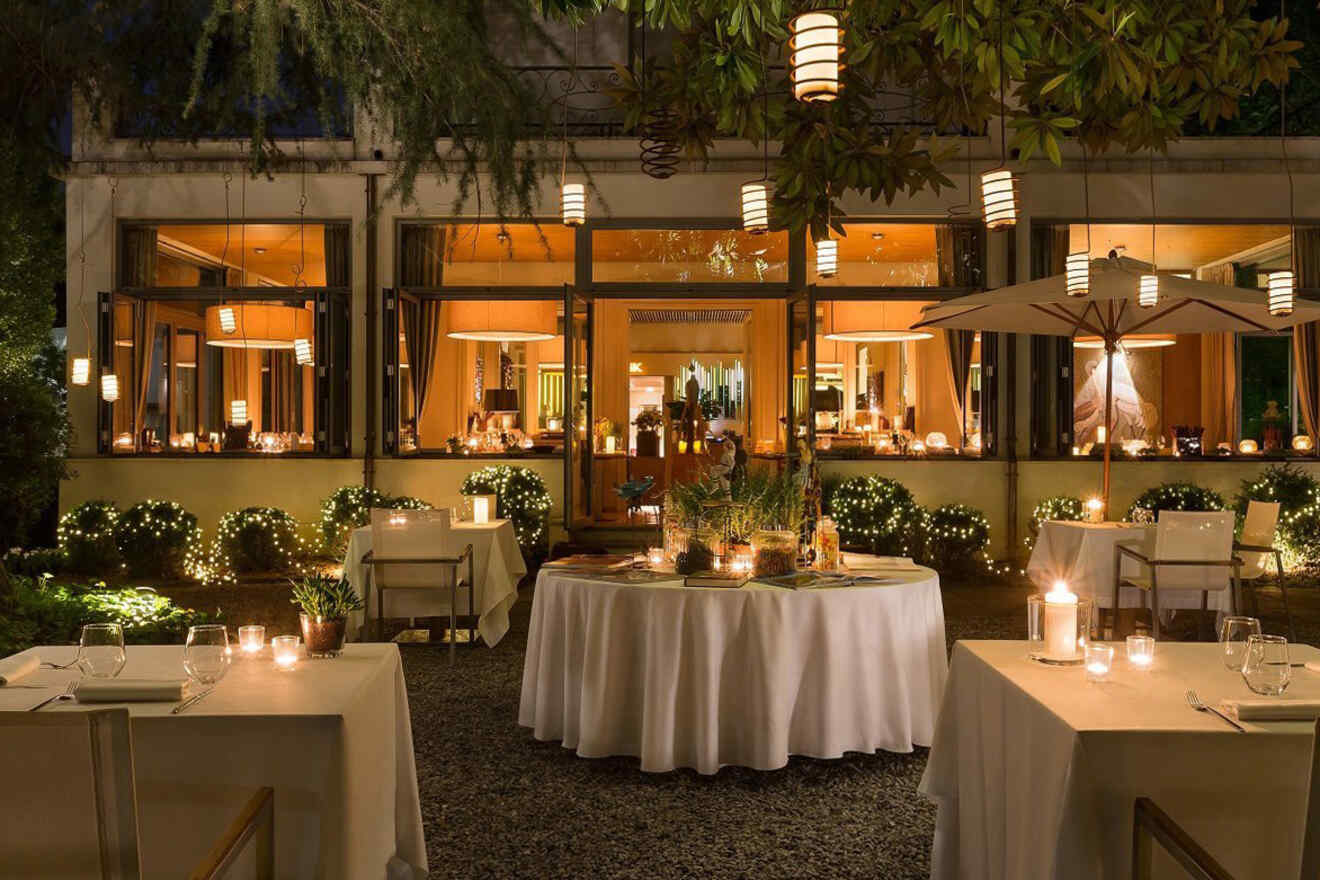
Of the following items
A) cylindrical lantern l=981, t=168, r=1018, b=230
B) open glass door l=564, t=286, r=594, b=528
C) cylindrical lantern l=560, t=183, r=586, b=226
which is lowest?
open glass door l=564, t=286, r=594, b=528

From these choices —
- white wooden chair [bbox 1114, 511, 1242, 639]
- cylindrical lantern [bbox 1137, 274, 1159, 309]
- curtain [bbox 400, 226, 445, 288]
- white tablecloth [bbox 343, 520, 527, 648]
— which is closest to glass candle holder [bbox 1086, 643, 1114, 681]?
white wooden chair [bbox 1114, 511, 1242, 639]

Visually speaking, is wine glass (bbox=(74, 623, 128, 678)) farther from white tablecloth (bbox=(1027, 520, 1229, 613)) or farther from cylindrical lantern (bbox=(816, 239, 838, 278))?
white tablecloth (bbox=(1027, 520, 1229, 613))

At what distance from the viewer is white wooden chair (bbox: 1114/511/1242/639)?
22.0 ft

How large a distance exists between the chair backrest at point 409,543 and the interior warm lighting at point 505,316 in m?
4.42

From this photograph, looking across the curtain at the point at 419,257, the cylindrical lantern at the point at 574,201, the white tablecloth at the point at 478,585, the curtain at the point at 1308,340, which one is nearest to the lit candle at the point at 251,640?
the white tablecloth at the point at 478,585

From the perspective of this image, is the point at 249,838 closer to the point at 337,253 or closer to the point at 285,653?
the point at 285,653

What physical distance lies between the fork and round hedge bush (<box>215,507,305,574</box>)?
8.95m

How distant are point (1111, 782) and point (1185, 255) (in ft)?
38.6

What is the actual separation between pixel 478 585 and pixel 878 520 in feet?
13.4

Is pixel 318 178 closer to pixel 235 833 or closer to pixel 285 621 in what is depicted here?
pixel 285 621

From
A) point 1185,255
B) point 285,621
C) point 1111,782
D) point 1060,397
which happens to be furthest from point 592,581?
point 1185,255

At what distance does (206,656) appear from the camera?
283 cm

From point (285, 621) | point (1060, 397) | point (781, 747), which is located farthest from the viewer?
point (1060, 397)

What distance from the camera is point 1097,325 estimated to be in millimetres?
8336
